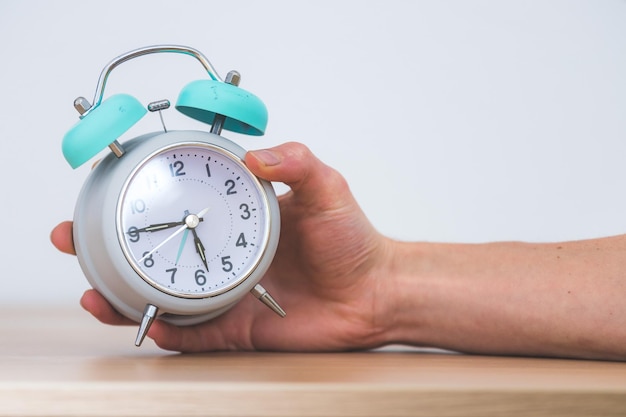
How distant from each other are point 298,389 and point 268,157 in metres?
0.42

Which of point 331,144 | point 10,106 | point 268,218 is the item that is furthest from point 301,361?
point 10,106

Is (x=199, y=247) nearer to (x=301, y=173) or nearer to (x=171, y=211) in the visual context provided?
(x=171, y=211)

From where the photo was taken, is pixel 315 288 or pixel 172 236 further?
pixel 315 288

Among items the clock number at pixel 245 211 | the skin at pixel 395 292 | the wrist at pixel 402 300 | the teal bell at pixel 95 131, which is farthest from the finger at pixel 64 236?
the wrist at pixel 402 300

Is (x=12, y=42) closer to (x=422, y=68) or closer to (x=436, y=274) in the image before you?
(x=422, y=68)

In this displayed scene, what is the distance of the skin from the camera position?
116cm

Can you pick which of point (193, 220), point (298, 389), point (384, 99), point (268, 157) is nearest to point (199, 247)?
point (193, 220)

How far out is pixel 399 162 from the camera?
2768mm

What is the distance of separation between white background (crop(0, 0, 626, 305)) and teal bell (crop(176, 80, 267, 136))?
148 centimetres

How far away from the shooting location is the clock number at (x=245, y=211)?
111 cm

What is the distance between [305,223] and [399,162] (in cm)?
157

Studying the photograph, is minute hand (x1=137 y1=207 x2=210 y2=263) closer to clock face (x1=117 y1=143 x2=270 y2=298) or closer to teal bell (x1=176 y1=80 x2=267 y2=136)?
clock face (x1=117 y1=143 x2=270 y2=298)

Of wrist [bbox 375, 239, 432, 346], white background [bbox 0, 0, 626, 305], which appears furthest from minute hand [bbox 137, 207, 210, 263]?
white background [bbox 0, 0, 626, 305]

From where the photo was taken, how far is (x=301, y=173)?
1151 mm
